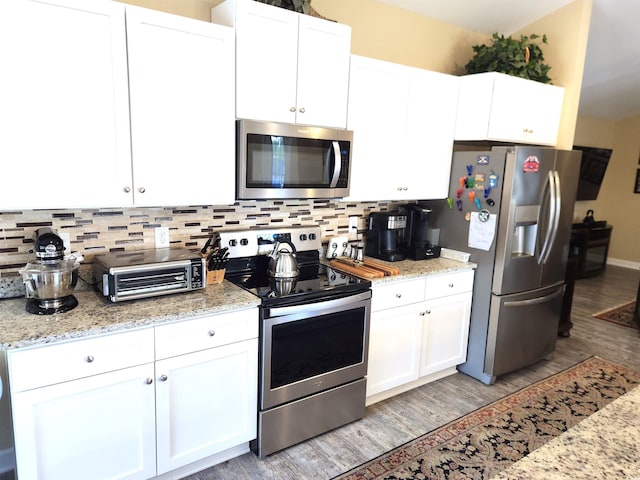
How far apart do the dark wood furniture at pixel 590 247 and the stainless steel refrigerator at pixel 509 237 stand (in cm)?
337

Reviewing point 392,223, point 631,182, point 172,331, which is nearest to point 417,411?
point 392,223

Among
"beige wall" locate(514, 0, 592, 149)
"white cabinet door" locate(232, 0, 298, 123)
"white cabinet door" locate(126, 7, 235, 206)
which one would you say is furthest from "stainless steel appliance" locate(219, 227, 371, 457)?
"beige wall" locate(514, 0, 592, 149)

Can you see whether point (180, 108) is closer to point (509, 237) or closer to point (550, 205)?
point (509, 237)

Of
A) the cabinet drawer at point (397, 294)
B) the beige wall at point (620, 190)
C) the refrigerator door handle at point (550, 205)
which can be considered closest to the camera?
the cabinet drawer at point (397, 294)

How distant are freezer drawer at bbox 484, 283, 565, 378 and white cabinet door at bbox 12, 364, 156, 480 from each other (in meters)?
2.29

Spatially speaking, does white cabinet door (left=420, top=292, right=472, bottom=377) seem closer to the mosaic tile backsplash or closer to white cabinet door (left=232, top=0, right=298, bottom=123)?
the mosaic tile backsplash

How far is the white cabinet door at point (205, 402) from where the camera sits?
6.45 ft

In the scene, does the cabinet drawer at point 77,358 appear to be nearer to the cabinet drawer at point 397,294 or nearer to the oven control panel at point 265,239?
the oven control panel at point 265,239

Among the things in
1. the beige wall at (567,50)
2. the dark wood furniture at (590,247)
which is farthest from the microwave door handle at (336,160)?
the dark wood furniture at (590,247)

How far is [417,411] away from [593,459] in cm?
191

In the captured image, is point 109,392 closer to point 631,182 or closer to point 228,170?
point 228,170

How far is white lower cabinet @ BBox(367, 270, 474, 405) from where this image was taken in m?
2.71

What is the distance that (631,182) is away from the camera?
7.10 meters

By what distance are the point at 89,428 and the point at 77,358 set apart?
32 cm
